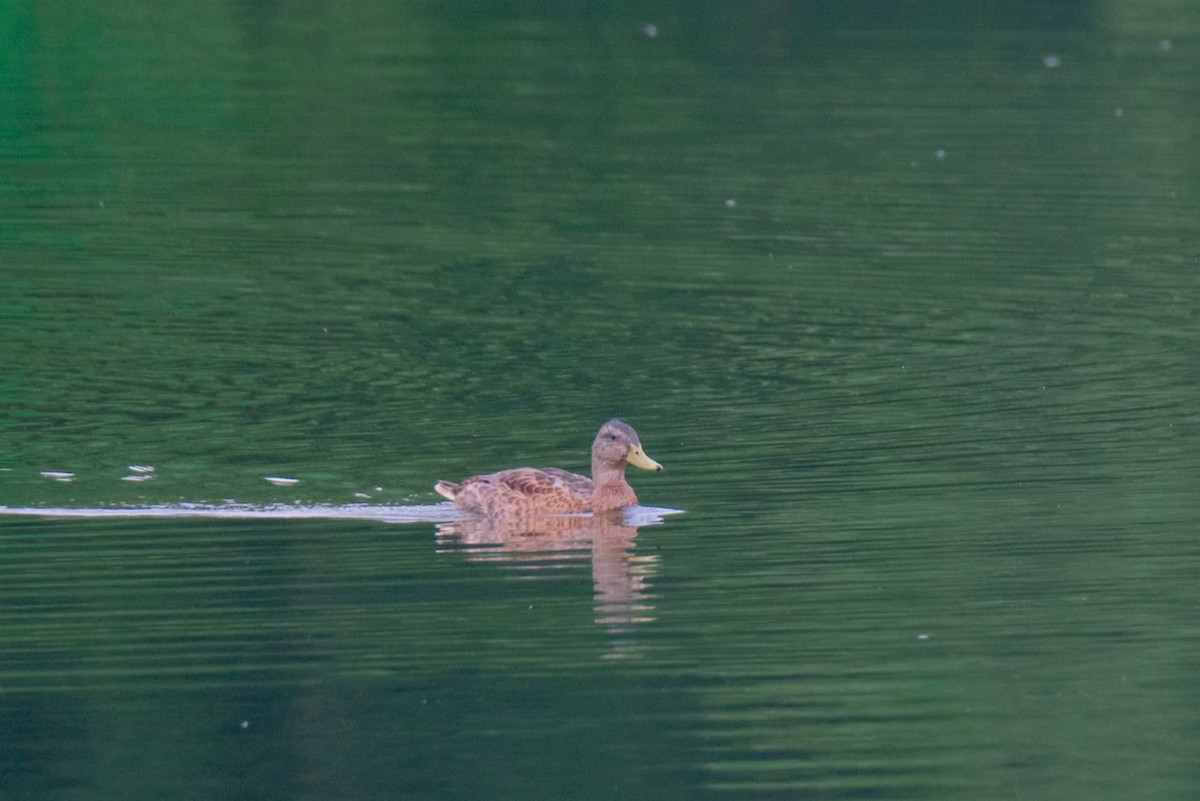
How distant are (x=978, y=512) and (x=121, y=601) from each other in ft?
14.6

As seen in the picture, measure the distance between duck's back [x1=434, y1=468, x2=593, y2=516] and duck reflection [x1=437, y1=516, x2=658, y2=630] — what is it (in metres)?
0.08

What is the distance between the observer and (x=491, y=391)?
16.5m

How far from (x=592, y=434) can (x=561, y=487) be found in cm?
208

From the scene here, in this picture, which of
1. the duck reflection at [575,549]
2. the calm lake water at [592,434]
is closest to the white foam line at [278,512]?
the calm lake water at [592,434]

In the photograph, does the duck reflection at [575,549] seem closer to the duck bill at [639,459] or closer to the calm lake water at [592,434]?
the calm lake water at [592,434]

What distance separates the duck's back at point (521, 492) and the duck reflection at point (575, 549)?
78mm

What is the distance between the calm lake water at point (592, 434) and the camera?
909 centimetres

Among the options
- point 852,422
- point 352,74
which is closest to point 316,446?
point 852,422

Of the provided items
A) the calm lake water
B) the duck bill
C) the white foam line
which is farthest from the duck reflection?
the duck bill

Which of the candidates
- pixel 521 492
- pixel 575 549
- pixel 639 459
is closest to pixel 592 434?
pixel 639 459

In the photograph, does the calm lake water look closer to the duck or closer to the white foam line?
the white foam line

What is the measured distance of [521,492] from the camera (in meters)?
13.1

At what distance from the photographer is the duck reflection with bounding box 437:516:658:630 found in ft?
36.3

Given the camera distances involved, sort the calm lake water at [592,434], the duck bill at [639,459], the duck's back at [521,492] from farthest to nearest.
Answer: the duck bill at [639,459] → the duck's back at [521,492] → the calm lake water at [592,434]
